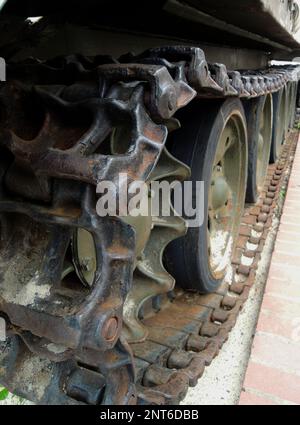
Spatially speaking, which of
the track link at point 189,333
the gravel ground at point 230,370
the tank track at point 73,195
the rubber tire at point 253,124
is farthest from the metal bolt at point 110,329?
the rubber tire at point 253,124

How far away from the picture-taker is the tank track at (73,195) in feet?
2.85

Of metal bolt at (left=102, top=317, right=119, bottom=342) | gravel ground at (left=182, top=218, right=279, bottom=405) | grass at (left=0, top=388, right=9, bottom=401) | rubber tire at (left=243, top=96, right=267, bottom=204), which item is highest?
rubber tire at (left=243, top=96, right=267, bottom=204)

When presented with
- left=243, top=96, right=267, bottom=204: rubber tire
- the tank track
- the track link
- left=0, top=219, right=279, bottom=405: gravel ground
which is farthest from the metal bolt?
left=243, top=96, right=267, bottom=204: rubber tire

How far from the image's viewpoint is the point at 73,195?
90 cm

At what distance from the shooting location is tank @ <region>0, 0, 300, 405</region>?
879 mm

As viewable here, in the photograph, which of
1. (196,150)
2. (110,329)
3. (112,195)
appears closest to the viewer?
(112,195)

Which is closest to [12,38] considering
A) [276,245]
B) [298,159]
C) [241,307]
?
[241,307]

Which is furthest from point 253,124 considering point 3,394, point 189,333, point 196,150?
point 3,394

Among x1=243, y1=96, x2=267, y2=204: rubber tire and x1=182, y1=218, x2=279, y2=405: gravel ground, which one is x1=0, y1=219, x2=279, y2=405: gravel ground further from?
x1=243, y1=96, x2=267, y2=204: rubber tire

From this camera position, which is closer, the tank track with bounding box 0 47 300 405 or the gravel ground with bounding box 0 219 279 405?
the tank track with bounding box 0 47 300 405

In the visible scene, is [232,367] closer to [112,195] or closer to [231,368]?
[231,368]

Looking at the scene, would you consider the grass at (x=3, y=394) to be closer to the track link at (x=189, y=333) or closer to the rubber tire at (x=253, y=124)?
the track link at (x=189, y=333)

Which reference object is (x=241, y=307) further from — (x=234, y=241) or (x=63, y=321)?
(x=63, y=321)

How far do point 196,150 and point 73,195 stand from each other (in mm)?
801
